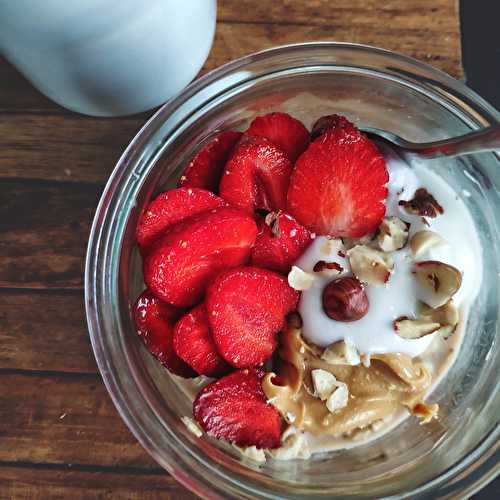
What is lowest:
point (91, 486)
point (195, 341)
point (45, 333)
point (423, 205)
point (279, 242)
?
point (91, 486)

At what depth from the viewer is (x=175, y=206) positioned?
2.96 ft

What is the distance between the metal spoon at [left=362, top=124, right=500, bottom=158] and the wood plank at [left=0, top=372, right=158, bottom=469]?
0.55 m

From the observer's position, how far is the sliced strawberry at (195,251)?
0.88m

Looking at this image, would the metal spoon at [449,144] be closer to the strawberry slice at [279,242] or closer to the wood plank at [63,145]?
the strawberry slice at [279,242]

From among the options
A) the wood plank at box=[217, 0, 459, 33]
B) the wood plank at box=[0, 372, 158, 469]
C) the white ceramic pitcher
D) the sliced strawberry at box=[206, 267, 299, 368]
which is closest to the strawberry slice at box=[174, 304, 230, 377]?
the sliced strawberry at box=[206, 267, 299, 368]

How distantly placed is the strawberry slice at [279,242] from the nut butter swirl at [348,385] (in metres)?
0.09

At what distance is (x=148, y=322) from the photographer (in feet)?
3.06

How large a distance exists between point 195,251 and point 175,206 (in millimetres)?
65

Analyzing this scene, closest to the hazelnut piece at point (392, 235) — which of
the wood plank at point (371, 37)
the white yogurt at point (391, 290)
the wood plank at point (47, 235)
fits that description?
the white yogurt at point (391, 290)

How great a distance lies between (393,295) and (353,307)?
6 cm

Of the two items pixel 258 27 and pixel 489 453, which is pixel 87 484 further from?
pixel 258 27

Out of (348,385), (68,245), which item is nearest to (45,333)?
(68,245)

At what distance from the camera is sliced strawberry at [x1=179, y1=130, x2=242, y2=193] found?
0.95 metres

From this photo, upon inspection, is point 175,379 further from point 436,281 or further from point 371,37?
point 371,37
